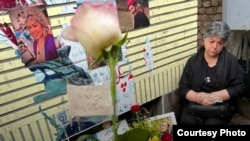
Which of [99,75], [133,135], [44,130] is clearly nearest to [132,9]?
[99,75]

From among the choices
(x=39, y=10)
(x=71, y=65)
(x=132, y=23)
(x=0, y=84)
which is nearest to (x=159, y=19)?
→ (x=132, y=23)

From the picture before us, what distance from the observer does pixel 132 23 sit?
5.55 ft

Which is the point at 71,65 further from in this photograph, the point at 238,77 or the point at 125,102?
the point at 238,77

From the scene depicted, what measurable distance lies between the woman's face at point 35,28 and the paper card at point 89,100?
2.16ft

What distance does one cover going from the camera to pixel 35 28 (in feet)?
4.13

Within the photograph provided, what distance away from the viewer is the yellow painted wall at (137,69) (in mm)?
1243

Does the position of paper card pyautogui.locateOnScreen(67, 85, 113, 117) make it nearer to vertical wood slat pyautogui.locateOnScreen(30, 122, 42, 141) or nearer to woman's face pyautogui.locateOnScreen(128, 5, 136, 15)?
vertical wood slat pyautogui.locateOnScreen(30, 122, 42, 141)

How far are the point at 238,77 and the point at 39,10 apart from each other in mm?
1500

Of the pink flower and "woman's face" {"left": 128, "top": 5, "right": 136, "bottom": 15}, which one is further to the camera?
"woman's face" {"left": 128, "top": 5, "right": 136, "bottom": 15}

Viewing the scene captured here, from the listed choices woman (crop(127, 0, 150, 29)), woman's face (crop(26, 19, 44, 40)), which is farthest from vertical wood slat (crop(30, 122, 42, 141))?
woman (crop(127, 0, 150, 29))

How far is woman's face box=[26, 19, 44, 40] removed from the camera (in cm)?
123

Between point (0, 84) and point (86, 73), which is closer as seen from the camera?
point (0, 84)

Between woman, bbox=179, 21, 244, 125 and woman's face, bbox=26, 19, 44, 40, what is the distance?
121 cm

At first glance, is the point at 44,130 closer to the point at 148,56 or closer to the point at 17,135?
the point at 17,135
